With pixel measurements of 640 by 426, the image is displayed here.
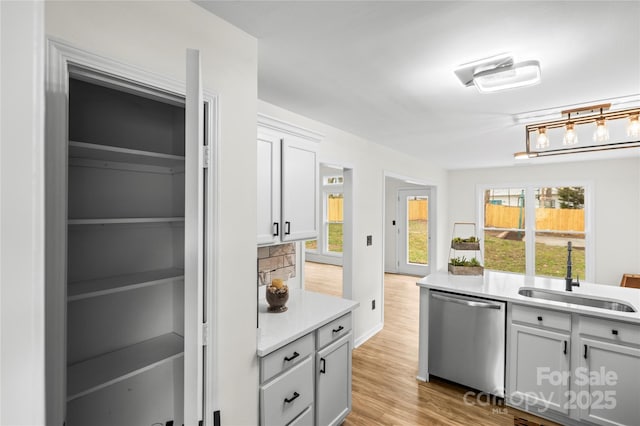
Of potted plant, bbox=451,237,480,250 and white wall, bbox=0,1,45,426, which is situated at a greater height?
white wall, bbox=0,1,45,426

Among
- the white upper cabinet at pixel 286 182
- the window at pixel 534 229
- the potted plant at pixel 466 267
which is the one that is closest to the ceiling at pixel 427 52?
the white upper cabinet at pixel 286 182

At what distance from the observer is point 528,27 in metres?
1.42

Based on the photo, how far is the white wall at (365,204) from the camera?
130 inches

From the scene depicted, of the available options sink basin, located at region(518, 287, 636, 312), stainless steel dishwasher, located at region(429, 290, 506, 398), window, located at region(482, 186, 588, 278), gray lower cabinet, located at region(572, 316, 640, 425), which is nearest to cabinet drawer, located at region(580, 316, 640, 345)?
gray lower cabinet, located at region(572, 316, 640, 425)

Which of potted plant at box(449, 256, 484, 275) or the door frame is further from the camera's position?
the door frame

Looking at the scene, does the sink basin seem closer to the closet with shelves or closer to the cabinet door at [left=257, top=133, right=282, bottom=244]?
the cabinet door at [left=257, top=133, right=282, bottom=244]

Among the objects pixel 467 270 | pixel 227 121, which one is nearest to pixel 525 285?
pixel 467 270

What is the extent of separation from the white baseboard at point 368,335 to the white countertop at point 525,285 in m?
1.22

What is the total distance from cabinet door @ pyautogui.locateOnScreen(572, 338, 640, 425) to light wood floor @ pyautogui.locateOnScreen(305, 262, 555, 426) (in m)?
0.36

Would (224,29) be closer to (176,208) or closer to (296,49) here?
(296,49)

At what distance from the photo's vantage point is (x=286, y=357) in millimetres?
1758

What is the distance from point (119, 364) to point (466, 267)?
2952 mm

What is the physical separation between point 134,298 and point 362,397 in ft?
6.89

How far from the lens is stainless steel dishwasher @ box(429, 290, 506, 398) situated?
257cm
